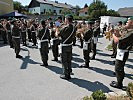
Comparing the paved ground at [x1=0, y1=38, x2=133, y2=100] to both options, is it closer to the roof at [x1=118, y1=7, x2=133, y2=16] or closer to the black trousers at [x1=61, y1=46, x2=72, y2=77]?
the black trousers at [x1=61, y1=46, x2=72, y2=77]

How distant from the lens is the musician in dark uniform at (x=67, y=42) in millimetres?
7074

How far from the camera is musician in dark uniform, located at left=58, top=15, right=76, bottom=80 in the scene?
707 centimetres

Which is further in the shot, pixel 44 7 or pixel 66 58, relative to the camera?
pixel 44 7

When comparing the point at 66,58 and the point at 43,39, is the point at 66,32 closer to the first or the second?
the point at 66,58

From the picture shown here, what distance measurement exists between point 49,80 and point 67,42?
1506 millimetres

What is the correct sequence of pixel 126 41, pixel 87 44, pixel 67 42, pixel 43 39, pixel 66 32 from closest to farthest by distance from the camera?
1. pixel 126 41
2. pixel 66 32
3. pixel 67 42
4. pixel 87 44
5. pixel 43 39

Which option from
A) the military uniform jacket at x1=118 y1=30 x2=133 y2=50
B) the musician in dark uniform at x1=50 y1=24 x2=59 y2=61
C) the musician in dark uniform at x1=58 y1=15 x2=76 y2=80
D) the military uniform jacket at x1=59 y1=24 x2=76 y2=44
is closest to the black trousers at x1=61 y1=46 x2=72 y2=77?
the musician in dark uniform at x1=58 y1=15 x2=76 y2=80

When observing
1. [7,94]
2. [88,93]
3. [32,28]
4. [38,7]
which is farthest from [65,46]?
[38,7]

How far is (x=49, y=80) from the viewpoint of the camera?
7.23 meters

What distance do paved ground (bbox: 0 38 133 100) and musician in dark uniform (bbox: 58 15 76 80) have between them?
0.42 m

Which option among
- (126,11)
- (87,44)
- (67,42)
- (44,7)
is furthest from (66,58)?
(126,11)

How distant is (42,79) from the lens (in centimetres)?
733

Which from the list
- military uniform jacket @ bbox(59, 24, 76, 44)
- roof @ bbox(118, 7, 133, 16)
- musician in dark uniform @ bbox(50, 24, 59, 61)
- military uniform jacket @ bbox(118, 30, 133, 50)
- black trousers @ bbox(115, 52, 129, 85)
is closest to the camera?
military uniform jacket @ bbox(118, 30, 133, 50)

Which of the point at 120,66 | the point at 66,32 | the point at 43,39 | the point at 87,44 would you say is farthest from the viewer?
the point at 43,39
